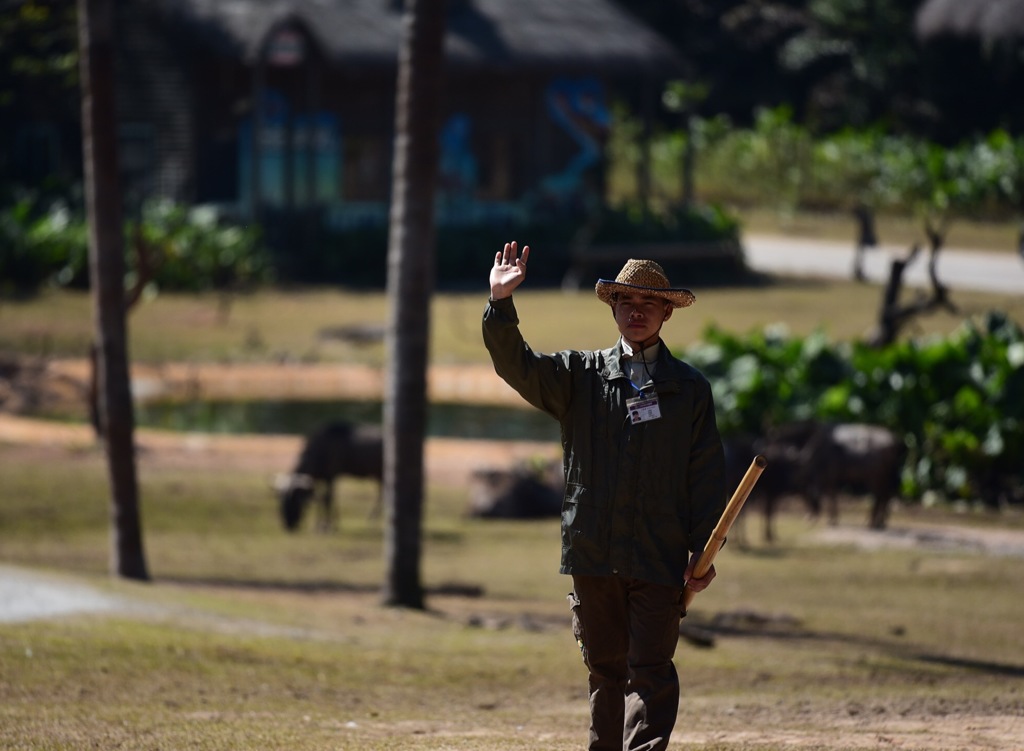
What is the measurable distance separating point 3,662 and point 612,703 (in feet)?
12.9

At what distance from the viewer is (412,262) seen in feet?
42.2

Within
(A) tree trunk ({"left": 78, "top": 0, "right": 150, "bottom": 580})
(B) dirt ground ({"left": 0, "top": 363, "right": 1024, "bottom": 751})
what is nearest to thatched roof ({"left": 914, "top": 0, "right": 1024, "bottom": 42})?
(B) dirt ground ({"left": 0, "top": 363, "right": 1024, "bottom": 751})

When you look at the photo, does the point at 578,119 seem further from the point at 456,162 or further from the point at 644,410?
the point at 644,410

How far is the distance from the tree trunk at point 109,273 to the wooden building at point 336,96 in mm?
21241

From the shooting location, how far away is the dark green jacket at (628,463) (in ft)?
20.4

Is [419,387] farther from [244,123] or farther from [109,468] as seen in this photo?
[244,123]

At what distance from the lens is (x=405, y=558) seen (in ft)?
42.8

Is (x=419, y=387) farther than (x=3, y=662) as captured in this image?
Yes

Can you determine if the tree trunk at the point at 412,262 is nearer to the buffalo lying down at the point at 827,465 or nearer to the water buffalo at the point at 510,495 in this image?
the buffalo lying down at the point at 827,465

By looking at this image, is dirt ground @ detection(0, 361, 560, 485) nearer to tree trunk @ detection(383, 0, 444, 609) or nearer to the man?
tree trunk @ detection(383, 0, 444, 609)

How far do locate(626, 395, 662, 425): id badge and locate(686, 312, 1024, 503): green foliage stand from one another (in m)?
11.8

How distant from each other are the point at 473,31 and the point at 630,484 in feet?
110

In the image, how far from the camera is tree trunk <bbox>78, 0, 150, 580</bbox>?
13.0 meters

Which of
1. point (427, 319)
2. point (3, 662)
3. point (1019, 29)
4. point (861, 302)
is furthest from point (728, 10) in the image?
point (3, 662)
